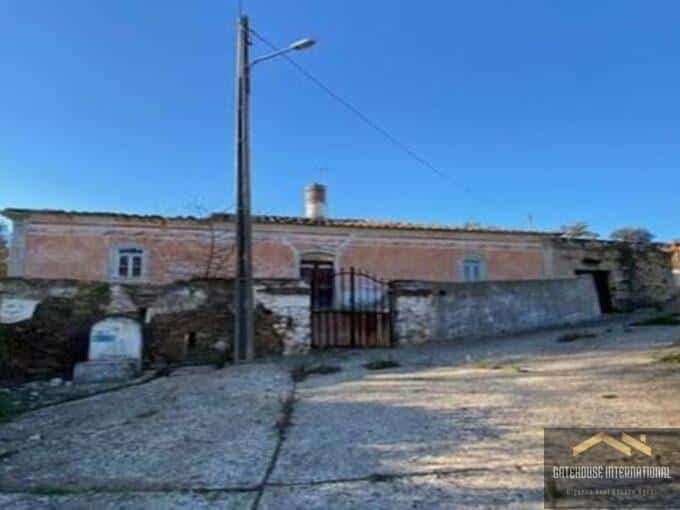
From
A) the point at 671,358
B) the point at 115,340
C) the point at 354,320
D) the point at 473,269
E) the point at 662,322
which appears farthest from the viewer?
the point at 473,269

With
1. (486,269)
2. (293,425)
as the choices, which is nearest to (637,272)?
(486,269)

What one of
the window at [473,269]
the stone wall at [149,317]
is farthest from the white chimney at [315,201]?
the stone wall at [149,317]

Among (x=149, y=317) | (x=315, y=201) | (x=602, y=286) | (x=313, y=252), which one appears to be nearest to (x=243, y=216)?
(x=149, y=317)

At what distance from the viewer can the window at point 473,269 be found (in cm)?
2011

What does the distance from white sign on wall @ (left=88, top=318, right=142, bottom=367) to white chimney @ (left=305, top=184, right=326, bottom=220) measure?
34.7 ft

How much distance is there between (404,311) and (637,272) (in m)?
12.4

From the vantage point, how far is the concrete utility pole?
1132cm

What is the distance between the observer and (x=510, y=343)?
1266cm

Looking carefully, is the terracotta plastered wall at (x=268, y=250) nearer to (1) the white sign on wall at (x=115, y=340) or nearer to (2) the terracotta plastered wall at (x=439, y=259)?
(2) the terracotta plastered wall at (x=439, y=259)

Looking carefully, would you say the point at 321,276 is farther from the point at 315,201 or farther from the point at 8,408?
the point at 8,408

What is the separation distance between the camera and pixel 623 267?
21.6 metres

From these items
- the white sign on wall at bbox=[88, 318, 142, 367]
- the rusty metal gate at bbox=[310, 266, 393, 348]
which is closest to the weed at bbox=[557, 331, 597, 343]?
the rusty metal gate at bbox=[310, 266, 393, 348]

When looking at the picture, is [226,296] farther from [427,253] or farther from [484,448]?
[427,253]

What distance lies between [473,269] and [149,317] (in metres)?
11.8
